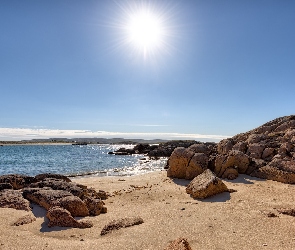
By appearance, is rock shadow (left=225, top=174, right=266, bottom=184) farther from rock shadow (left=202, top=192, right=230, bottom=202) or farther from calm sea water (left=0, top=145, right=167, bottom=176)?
calm sea water (left=0, top=145, right=167, bottom=176)

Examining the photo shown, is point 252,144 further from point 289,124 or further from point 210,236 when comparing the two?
point 210,236

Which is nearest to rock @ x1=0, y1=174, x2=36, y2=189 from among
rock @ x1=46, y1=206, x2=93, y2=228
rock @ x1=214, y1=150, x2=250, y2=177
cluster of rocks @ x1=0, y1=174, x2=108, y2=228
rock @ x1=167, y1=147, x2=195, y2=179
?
cluster of rocks @ x1=0, y1=174, x2=108, y2=228

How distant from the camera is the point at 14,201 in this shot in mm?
10492

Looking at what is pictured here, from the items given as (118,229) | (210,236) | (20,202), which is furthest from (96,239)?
(20,202)

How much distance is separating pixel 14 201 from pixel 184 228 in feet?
22.5

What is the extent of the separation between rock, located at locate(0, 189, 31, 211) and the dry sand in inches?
15.1

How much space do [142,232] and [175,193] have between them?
699cm

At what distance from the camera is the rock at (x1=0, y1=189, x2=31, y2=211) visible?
10.2 meters

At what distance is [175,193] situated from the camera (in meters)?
14.7

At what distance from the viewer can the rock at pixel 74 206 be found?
33.0 feet

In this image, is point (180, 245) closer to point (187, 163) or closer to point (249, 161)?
point (187, 163)

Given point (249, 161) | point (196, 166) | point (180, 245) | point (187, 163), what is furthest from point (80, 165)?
point (180, 245)

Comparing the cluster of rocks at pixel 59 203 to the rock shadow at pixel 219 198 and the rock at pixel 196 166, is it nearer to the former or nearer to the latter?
the rock shadow at pixel 219 198

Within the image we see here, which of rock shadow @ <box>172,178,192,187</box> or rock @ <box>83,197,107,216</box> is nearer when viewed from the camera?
rock @ <box>83,197,107,216</box>
